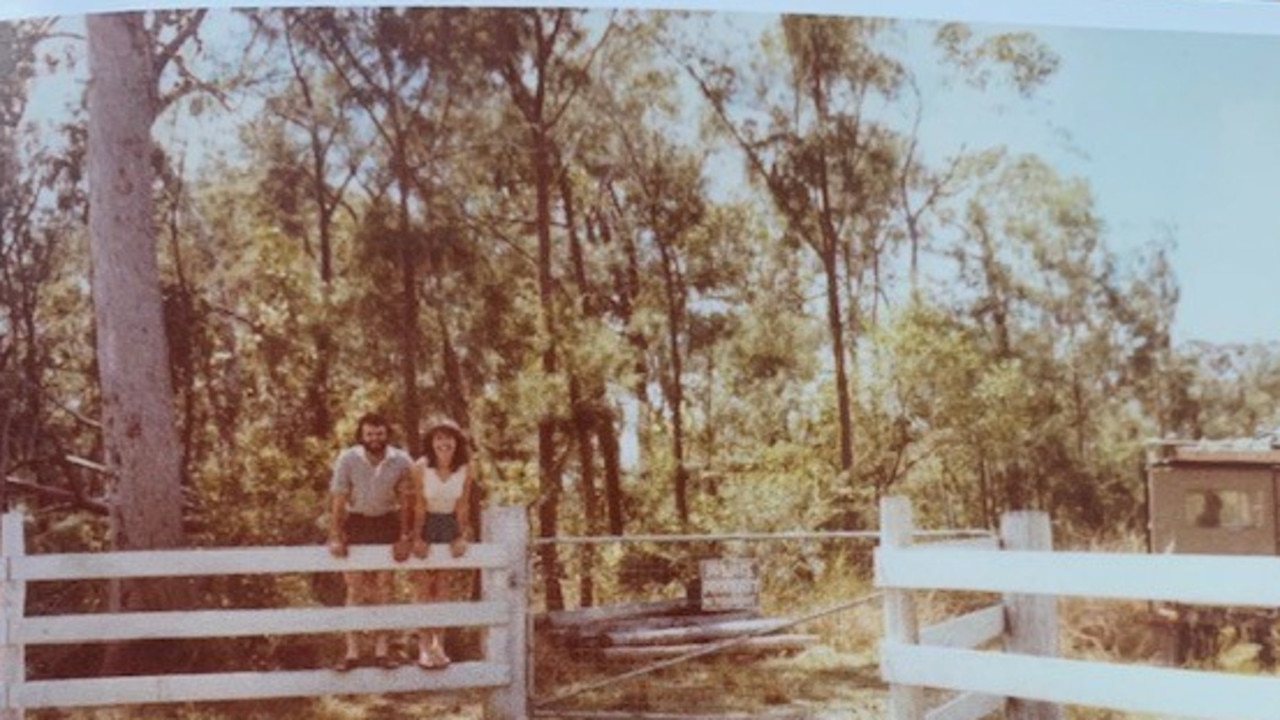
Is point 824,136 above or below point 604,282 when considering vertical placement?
above

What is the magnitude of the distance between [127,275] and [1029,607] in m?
2.03

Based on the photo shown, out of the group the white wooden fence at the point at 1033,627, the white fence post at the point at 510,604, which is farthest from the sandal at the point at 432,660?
the white wooden fence at the point at 1033,627

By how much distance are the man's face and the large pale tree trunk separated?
402 millimetres

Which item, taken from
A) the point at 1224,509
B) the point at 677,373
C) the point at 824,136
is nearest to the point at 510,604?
the point at 677,373

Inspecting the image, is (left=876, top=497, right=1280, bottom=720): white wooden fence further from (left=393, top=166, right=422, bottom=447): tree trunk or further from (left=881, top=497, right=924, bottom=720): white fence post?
(left=393, top=166, right=422, bottom=447): tree trunk

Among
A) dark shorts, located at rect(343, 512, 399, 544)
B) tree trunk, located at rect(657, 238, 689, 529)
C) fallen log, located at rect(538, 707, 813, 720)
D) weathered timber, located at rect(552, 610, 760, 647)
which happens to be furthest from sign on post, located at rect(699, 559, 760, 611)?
dark shorts, located at rect(343, 512, 399, 544)

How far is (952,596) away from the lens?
367cm

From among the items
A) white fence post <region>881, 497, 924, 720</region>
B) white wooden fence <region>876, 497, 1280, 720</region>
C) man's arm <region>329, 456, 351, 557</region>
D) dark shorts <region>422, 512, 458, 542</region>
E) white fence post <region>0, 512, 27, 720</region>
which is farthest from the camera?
dark shorts <region>422, 512, 458, 542</region>

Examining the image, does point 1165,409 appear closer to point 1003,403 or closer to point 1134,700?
point 1003,403

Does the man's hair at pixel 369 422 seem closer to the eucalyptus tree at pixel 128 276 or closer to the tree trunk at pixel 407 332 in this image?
the tree trunk at pixel 407 332

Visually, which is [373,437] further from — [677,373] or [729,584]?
[729,584]

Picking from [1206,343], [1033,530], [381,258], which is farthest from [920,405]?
[381,258]

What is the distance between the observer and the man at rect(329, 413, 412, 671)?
11.2 ft

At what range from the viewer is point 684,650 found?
3662 millimetres
